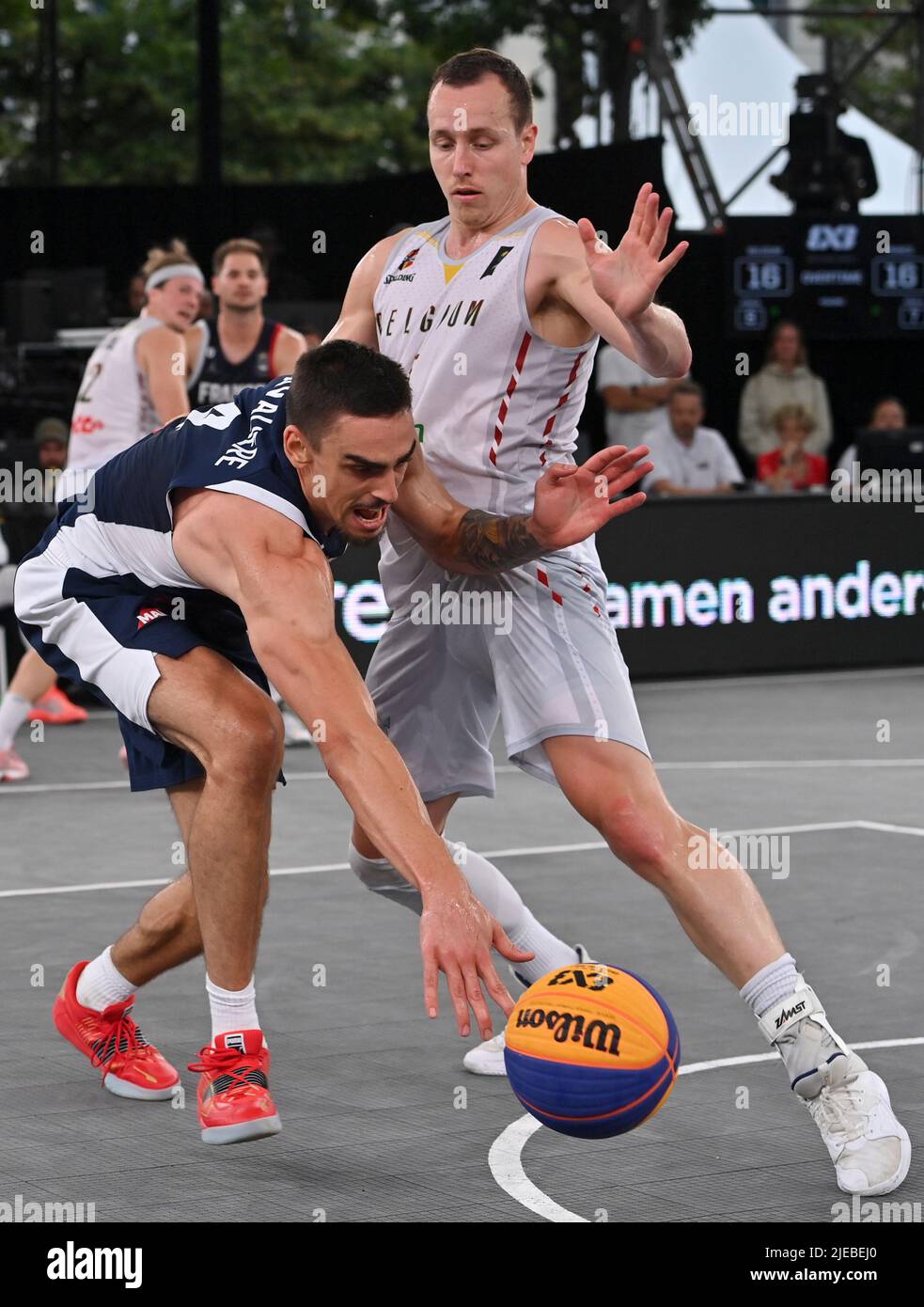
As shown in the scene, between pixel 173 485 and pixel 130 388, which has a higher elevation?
pixel 130 388

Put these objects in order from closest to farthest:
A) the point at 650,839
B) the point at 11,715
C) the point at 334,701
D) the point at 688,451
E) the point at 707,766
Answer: the point at 334,701 < the point at 650,839 < the point at 11,715 < the point at 707,766 < the point at 688,451

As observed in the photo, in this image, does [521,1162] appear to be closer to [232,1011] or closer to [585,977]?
[585,977]

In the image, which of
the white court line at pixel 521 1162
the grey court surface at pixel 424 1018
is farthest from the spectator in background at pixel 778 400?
the white court line at pixel 521 1162

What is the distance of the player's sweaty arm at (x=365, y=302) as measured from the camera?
570 cm

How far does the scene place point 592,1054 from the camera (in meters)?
4.34

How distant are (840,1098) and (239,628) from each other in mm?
1835

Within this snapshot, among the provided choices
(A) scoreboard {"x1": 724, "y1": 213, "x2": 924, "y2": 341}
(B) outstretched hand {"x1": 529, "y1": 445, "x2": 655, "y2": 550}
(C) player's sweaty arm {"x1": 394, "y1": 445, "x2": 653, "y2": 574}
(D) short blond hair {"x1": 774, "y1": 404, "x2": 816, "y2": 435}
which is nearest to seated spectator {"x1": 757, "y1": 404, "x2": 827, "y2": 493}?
(D) short blond hair {"x1": 774, "y1": 404, "x2": 816, "y2": 435}

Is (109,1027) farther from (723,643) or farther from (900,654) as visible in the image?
(900,654)

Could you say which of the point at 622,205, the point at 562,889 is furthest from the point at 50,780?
the point at 622,205

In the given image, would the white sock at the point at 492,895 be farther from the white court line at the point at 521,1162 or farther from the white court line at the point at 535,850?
the white court line at the point at 535,850

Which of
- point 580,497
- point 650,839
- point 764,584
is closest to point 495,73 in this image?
point 580,497

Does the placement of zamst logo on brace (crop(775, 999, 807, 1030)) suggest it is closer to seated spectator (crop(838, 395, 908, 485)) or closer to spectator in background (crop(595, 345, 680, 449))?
spectator in background (crop(595, 345, 680, 449))

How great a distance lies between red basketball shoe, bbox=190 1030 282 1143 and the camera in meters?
4.79

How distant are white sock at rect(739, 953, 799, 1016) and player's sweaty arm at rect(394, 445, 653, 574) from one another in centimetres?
105
